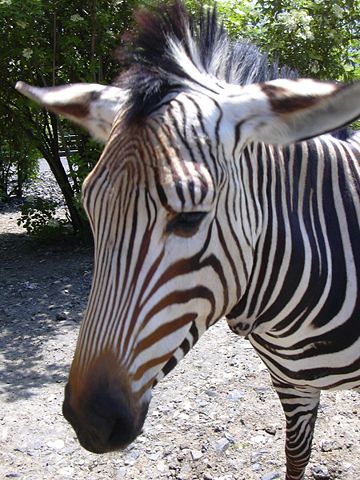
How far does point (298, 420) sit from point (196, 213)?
62.8 inches

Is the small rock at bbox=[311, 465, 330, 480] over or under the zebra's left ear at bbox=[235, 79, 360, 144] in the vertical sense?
under

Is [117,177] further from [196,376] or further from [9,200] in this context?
[9,200]

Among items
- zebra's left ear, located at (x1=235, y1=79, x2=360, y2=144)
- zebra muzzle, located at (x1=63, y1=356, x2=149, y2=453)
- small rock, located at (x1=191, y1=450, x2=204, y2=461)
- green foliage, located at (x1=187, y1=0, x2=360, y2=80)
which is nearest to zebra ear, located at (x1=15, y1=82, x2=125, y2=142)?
zebra's left ear, located at (x1=235, y1=79, x2=360, y2=144)

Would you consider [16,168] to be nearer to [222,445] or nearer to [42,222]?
[42,222]

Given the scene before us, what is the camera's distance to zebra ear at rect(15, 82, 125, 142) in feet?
5.90

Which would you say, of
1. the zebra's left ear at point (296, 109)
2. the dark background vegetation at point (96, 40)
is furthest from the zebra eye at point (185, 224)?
the dark background vegetation at point (96, 40)

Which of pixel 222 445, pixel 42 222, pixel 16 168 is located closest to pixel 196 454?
pixel 222 445

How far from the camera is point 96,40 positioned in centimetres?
729

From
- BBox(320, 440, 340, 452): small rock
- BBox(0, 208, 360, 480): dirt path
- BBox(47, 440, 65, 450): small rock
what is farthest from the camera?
BBox(47, 440, 65, 450): small rock

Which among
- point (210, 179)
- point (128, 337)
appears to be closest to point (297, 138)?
point (210, 179)

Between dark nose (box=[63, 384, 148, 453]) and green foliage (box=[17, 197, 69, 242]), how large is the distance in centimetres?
702

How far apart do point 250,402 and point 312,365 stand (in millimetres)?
2065

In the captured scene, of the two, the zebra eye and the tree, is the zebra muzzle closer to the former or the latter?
the zebra eye

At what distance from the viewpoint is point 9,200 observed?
39.2 feet
